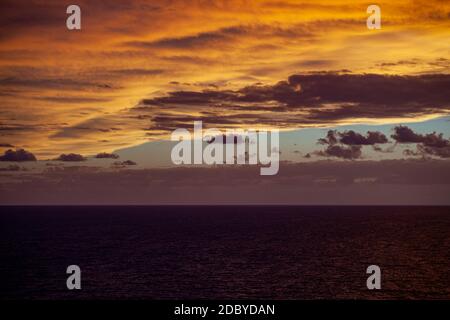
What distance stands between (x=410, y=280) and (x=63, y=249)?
5451cm

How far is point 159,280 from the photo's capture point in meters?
54.0

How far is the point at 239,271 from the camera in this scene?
194 ft

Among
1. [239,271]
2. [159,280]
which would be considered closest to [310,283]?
[239,271]

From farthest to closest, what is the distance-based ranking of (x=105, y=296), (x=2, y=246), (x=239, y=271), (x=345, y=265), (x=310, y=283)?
(x=2, y=246)
(x=345, y=265)
(x=239, y=271)
(x=310, y=283)
(x=105, y=296)

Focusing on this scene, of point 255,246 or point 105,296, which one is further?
point 255,246

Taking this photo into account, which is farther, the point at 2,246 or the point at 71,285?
the point at 2,246

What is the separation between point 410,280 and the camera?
53938 mm

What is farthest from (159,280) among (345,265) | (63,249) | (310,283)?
(63,249)

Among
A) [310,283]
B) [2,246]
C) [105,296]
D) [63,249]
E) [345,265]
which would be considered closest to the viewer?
[105,296]

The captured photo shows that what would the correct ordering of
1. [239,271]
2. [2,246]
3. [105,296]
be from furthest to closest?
[2,246] < [239,271] < [105,296]
